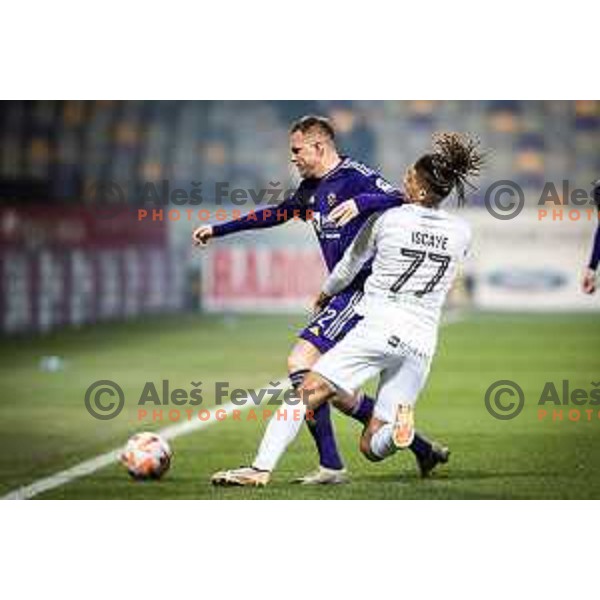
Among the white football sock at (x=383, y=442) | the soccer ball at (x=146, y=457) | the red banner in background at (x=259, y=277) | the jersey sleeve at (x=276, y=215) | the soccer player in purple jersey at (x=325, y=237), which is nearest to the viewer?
the white football sock at (x=383, y=442)

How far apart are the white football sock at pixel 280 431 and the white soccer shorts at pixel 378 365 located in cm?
20

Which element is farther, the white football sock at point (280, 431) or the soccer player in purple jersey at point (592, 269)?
the soccer player in purple jersey at point (592, 269)

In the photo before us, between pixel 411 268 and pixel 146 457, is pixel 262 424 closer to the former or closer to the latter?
pixel 146 457

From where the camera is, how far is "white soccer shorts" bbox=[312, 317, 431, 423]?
311 inches

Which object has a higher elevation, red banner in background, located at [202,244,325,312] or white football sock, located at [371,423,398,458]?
red banner in background, located at [202,244,325,312]

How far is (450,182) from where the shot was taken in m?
7.95

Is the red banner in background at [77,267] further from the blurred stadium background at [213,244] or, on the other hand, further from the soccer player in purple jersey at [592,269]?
the soccer player in purple jersey at [592,269]

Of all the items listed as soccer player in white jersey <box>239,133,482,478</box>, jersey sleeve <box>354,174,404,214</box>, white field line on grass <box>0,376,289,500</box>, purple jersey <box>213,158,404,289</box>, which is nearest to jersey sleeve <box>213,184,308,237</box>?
purple jersey <box>213,158,404,289</box>

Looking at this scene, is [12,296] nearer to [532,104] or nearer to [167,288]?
[167,288]

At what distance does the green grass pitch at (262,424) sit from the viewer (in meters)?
8.45

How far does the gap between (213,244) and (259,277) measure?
2.57ft

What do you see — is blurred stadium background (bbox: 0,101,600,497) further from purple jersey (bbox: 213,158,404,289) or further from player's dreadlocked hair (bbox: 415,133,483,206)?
player's dreadlocked hair (bbox: 415,133,483,206)

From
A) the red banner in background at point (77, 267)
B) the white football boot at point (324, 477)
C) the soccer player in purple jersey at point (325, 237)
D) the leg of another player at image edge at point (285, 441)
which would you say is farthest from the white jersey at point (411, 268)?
the red banner in background at point (77, 267)

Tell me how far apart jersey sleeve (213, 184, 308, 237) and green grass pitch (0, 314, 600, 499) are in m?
1.16
